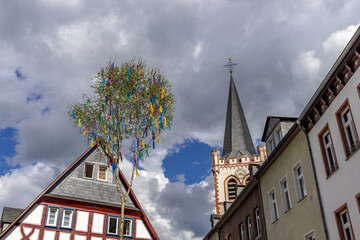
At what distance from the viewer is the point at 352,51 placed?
1227 cm

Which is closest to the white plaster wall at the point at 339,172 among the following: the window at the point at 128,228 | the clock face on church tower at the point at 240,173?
the window at the point at 128,228

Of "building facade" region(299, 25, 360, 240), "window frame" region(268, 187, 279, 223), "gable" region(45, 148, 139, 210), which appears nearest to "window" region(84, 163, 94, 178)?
"gable" region(45, 148, 139, 210)

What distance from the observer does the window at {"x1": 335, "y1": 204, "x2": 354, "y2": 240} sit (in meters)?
12.8

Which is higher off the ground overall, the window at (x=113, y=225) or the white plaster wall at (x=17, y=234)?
the window at (x=113, y=225)

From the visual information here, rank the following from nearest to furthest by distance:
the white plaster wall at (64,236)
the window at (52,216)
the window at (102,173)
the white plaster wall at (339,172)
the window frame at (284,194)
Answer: the white plaster wall at (339,172) < the window frame at (284,194) < the white plaster wall at (64,236) < the window at (52,216) < the window at (102,173)

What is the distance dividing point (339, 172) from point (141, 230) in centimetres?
1669

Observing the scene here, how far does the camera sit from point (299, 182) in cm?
1673

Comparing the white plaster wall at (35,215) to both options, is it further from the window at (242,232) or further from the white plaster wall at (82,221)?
the window at (242,232)

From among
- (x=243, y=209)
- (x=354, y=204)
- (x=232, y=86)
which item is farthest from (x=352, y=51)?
(x=232, y=86)

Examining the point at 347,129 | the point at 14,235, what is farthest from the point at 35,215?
the point at 347,129

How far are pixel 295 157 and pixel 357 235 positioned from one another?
533 cm

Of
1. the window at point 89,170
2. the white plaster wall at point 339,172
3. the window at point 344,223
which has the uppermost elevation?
the window at point 89,170

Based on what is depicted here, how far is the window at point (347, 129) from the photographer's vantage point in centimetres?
1274

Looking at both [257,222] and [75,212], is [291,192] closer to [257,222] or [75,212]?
[257,222]
